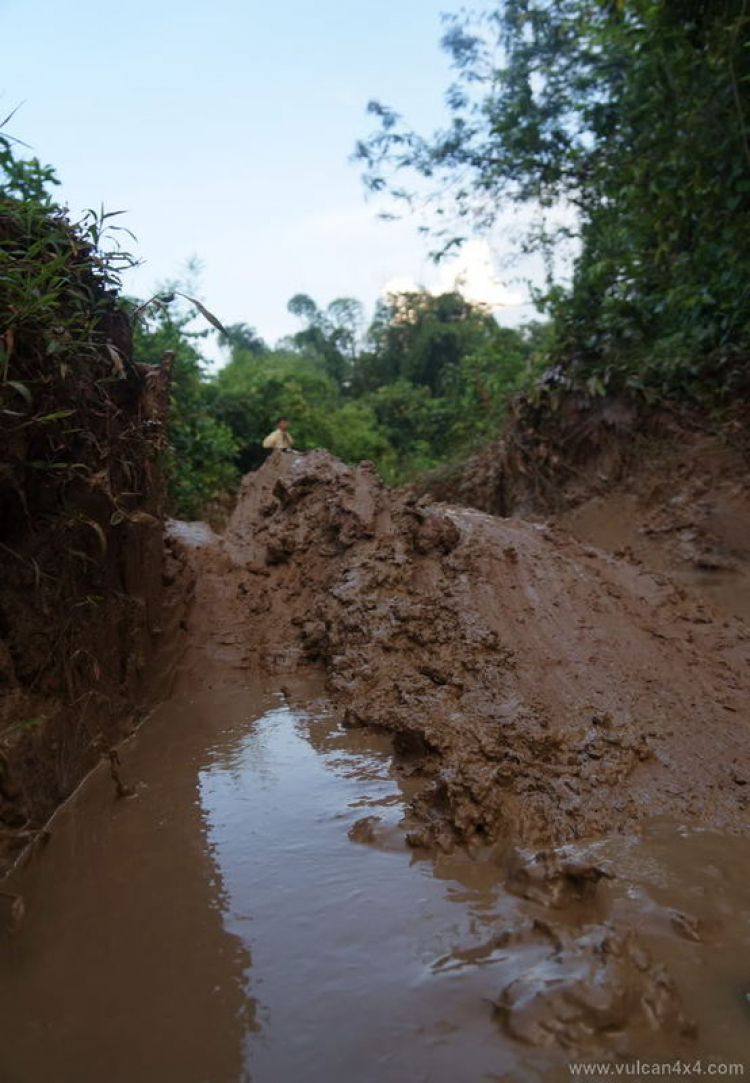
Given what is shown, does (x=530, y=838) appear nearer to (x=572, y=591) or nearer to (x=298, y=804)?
(x=298, y=804)

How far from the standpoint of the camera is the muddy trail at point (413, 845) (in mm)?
1558

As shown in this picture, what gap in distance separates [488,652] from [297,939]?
6.52ft

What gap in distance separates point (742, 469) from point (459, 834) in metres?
5.78

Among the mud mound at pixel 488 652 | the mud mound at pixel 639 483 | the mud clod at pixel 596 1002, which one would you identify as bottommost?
the mud clod at pixel 596 1002

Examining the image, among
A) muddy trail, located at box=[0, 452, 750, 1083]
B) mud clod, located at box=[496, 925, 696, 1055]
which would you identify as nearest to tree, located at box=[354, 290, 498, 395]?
muddy trail, located at box=[0, 452, 750, 1083]

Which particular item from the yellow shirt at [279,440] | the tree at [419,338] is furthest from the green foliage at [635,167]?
the tree at [419,338]

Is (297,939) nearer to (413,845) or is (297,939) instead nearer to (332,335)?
(413,845)

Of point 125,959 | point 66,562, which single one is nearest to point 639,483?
point 66,562

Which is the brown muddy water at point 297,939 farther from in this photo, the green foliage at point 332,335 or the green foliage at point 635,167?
the green foliage at point 332,335

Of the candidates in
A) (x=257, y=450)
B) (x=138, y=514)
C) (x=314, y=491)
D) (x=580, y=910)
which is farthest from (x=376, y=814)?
(x=257, y=450)

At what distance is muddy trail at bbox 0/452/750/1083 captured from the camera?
1558 mm

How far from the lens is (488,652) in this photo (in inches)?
145

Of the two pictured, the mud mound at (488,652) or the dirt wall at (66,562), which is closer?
the dirt wall at (66,562)

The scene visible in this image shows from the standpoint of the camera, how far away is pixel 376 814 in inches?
101
